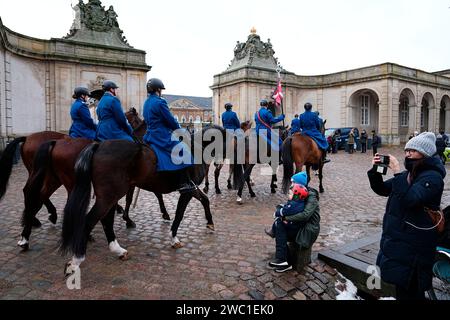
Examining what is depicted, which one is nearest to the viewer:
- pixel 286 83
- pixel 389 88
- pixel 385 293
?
pixel 385 293

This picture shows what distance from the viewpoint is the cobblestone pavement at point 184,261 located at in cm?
349

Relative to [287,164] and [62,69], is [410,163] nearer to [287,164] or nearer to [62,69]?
[287,164]

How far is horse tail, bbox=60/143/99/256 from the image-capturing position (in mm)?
3740

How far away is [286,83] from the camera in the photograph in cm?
3008

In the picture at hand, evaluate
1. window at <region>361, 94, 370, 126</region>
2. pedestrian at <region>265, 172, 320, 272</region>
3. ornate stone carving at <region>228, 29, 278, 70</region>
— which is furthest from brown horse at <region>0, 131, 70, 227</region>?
window at <region>361, 94, 370, 126</region>

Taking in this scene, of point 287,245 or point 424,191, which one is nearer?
point 424,191

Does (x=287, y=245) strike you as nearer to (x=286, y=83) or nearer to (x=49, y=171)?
(x=49, y=171)

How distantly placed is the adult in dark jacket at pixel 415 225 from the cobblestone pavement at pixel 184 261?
1.14 meters

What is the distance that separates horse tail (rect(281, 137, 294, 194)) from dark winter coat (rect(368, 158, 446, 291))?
535 centimetres

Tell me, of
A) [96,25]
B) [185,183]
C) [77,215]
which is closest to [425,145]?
[185,183]

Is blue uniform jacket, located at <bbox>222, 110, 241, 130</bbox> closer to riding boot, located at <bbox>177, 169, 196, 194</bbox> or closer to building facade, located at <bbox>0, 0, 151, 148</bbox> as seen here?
riding boot, located at <bbox>177, 169, 196, 194</bbox>

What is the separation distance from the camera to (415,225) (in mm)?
2611
